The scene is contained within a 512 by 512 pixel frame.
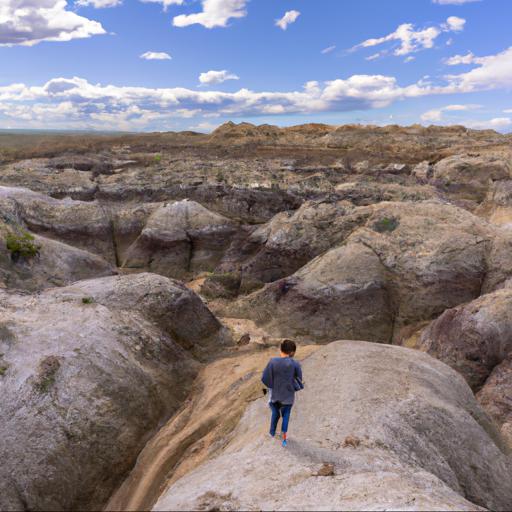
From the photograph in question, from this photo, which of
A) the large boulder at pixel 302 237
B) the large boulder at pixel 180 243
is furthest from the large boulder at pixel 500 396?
the large boulder at pixel 180 243

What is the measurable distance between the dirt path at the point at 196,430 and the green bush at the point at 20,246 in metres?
10.3

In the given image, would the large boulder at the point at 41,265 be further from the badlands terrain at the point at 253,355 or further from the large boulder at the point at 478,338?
the large boulder at the point at 478,338

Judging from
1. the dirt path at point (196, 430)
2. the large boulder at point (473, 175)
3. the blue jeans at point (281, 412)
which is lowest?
the dirt path at point (196, 430)

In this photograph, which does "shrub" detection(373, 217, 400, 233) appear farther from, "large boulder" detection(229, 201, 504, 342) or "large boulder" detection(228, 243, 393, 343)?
"large boulder" detection(228, 243, 393, 343)

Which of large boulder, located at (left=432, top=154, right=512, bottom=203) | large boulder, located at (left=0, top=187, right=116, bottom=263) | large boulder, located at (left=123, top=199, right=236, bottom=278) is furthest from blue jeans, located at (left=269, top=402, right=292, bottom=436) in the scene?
large boulder, located at (left=432, top=154, right=512, bottom=203)

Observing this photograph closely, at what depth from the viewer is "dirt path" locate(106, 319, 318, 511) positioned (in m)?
9.64

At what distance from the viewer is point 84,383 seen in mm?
10680

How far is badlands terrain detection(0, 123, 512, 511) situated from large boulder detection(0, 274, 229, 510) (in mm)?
42

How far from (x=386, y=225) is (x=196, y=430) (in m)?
15.6

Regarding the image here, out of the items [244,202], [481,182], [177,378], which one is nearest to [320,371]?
[177,378]

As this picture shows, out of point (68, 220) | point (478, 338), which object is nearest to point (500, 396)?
point (478, 338)

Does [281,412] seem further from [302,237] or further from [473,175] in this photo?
[473,175]

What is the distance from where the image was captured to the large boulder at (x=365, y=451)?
20.1 feet

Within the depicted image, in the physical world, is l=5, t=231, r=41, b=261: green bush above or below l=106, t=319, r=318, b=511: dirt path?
above
